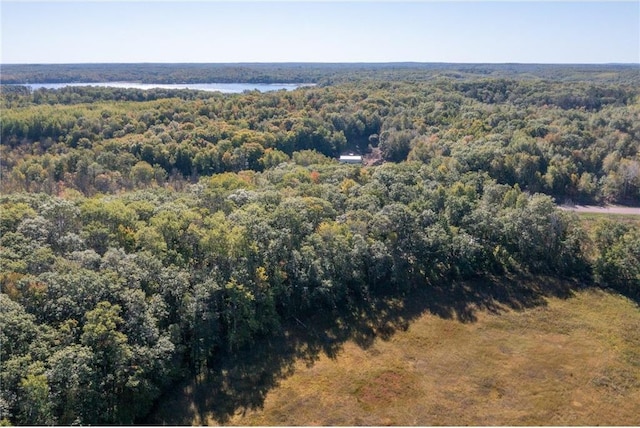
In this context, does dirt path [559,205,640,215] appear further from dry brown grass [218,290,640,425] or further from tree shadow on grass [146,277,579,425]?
dry brown grass [218,290,640,425]

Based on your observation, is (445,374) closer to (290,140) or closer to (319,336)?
(319,336)

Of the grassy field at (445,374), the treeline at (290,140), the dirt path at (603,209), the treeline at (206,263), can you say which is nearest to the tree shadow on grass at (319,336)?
the grassy field at (445,374)

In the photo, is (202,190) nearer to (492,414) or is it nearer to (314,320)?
(314,320)

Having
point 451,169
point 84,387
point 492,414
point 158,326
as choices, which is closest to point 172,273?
point 158,326

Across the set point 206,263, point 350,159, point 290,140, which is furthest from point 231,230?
point 350,159

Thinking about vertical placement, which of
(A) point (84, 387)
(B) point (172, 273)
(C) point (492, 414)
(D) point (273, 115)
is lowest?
(C) point (492, 414)

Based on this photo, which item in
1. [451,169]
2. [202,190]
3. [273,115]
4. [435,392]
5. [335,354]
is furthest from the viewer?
[273,115]

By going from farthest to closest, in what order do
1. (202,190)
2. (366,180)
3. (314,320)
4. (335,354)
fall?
(366,180), (202,190), (314,320), (335,354)
